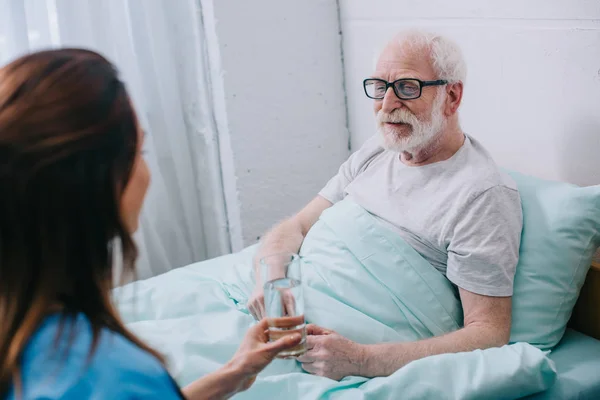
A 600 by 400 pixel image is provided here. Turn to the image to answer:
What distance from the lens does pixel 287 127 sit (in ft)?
8.66

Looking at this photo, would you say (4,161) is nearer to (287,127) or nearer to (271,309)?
(271,309)

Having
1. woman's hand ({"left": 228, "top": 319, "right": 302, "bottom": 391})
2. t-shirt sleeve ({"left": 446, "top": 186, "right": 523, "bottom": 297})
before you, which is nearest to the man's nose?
t-shirt sleeve ({"left": 446, "top": 186, "right": 523, "bottom": 297})

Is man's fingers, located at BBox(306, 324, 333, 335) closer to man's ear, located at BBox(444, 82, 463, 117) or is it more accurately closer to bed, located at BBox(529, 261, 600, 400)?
bed, located at BBox(529, 261, 600, 400)

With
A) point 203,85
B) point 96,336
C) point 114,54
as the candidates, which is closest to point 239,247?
point 203,85

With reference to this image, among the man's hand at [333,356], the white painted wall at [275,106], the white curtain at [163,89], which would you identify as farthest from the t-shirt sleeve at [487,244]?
→ the white curtain at [163,89]

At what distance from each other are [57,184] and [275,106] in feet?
6.05

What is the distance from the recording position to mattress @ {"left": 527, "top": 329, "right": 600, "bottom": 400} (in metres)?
1.37

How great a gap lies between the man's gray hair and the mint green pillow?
0.40 meters

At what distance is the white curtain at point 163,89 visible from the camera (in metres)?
2.42

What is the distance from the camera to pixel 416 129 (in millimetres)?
1683

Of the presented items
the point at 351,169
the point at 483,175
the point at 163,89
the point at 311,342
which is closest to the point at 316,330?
the point at 311,342

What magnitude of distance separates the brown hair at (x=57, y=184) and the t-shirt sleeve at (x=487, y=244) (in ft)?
2.81

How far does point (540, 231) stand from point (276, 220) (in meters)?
1.29

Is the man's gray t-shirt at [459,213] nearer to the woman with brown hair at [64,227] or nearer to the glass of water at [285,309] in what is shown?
the glass of water at [285,309]
